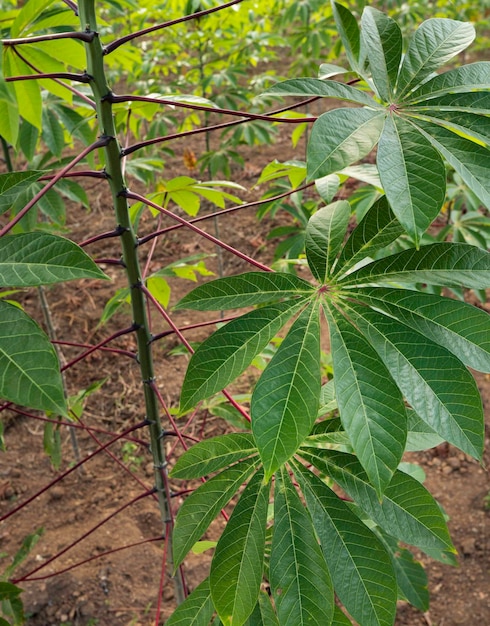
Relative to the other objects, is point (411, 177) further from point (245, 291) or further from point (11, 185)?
point (11, 185)

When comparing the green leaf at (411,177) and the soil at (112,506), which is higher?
the soil at (112,506)

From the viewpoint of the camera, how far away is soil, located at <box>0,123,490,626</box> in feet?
5.83

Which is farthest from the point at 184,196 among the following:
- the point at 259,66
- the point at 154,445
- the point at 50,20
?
the point at 259,66

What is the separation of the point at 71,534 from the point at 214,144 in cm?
294

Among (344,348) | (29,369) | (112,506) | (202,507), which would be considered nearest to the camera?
(29,369)

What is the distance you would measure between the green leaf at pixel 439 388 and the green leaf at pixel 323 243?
5.8 inches

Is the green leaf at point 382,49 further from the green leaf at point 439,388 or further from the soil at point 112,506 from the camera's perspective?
the soil at point 112,506

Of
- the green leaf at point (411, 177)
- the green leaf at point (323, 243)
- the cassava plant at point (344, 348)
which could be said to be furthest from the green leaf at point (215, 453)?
the green leaf at point (411, 177)

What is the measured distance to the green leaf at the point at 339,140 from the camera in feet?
1.93

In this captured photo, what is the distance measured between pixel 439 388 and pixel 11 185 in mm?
525

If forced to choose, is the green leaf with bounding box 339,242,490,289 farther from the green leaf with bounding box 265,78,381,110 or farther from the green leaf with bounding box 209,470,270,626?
the green leaf with bounding box 209,470,270,626

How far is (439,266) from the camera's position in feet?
2.27

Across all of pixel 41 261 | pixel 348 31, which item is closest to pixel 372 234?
pixel 348 31

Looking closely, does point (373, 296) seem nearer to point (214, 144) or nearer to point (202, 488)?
point (202, 488)
